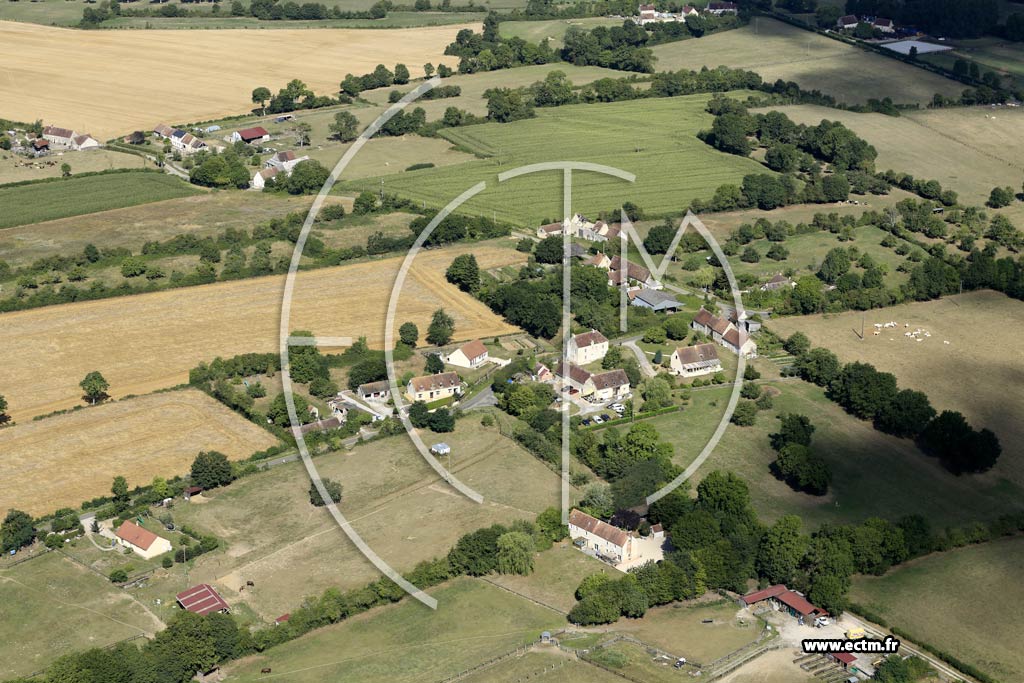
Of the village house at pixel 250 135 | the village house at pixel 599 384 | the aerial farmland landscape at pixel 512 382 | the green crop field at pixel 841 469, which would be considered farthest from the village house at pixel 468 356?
the village house at pixel 250 135

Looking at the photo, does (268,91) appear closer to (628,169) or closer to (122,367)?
(628,169)

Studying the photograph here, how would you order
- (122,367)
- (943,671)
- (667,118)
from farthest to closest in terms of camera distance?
(667,118), (122,367), (943,671)

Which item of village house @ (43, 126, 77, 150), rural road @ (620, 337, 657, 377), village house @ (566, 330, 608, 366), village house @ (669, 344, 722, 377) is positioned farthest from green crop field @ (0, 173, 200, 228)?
village house @ (669, 344, 722, 377)

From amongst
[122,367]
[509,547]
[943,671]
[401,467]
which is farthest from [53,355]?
[943,671]

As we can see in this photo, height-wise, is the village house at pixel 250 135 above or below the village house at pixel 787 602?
above

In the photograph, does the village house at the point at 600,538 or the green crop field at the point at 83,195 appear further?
the green crop field at the point at 83,195

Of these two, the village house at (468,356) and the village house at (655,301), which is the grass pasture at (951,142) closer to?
the village house at (655,301)
